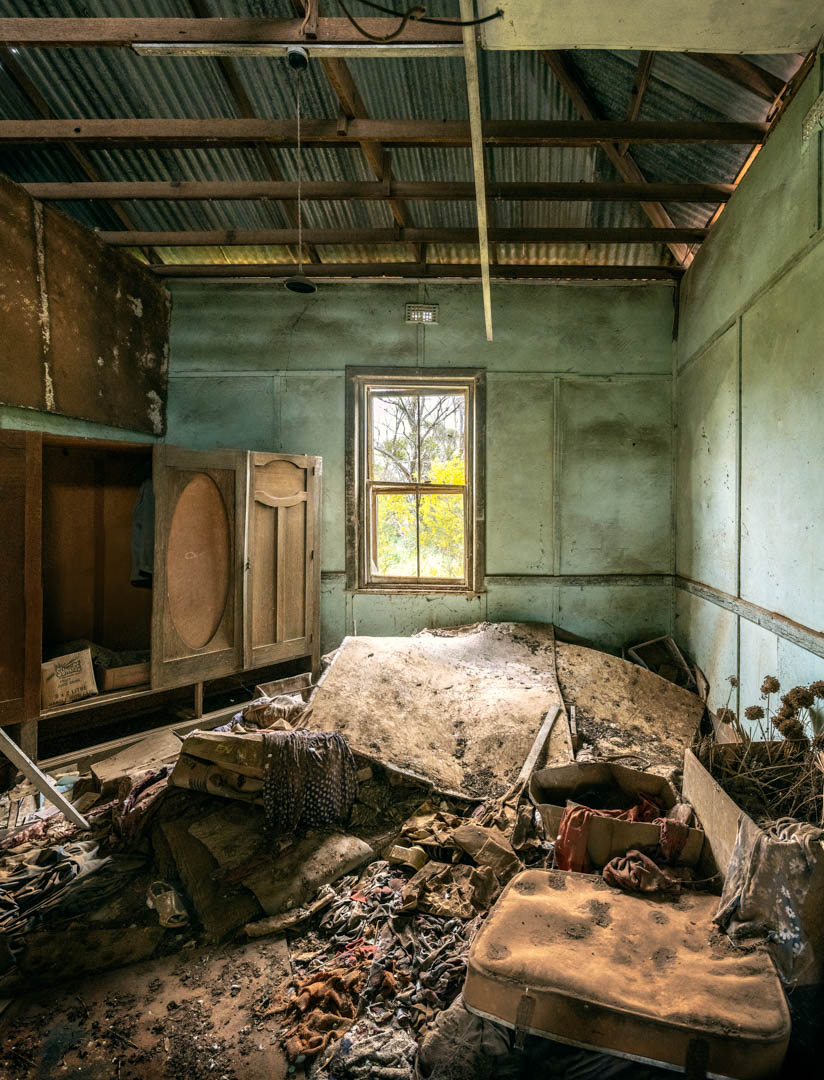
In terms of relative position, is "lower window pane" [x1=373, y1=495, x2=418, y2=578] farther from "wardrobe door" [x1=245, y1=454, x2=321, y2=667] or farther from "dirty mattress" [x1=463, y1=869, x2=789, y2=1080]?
"dirty mattress" [x1=463, y1=869, x2=789, y2=1080]

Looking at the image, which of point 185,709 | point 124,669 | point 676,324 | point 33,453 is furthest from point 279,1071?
point 676,324

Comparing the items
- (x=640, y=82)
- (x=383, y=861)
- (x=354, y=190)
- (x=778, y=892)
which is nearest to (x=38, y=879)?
(x=383, y=861)

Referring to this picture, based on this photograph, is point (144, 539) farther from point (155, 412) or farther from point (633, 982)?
point (633, 982)

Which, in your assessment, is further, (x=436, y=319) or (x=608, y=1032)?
(x=436, y=319)

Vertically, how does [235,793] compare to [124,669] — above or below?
below

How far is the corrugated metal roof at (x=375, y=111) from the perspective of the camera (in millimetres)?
3604

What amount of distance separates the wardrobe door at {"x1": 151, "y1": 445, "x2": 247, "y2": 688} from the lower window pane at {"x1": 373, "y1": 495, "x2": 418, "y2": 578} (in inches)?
66.1

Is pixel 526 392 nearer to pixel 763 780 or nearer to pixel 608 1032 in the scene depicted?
pixel 763 780

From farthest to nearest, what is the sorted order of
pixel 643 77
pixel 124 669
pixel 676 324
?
1. pixel 676 324
2. pixel 124 669
3. pixel 643 77

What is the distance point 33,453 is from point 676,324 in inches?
217

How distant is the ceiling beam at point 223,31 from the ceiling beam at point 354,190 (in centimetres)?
115

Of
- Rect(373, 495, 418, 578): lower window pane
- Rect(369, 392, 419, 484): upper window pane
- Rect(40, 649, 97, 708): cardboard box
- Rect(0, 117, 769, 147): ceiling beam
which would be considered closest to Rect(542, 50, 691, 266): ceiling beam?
Rect(0, 117, 769, 147): ceiling beam

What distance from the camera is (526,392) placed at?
546 centimetres

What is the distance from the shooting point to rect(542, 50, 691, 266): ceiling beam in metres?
3.73
